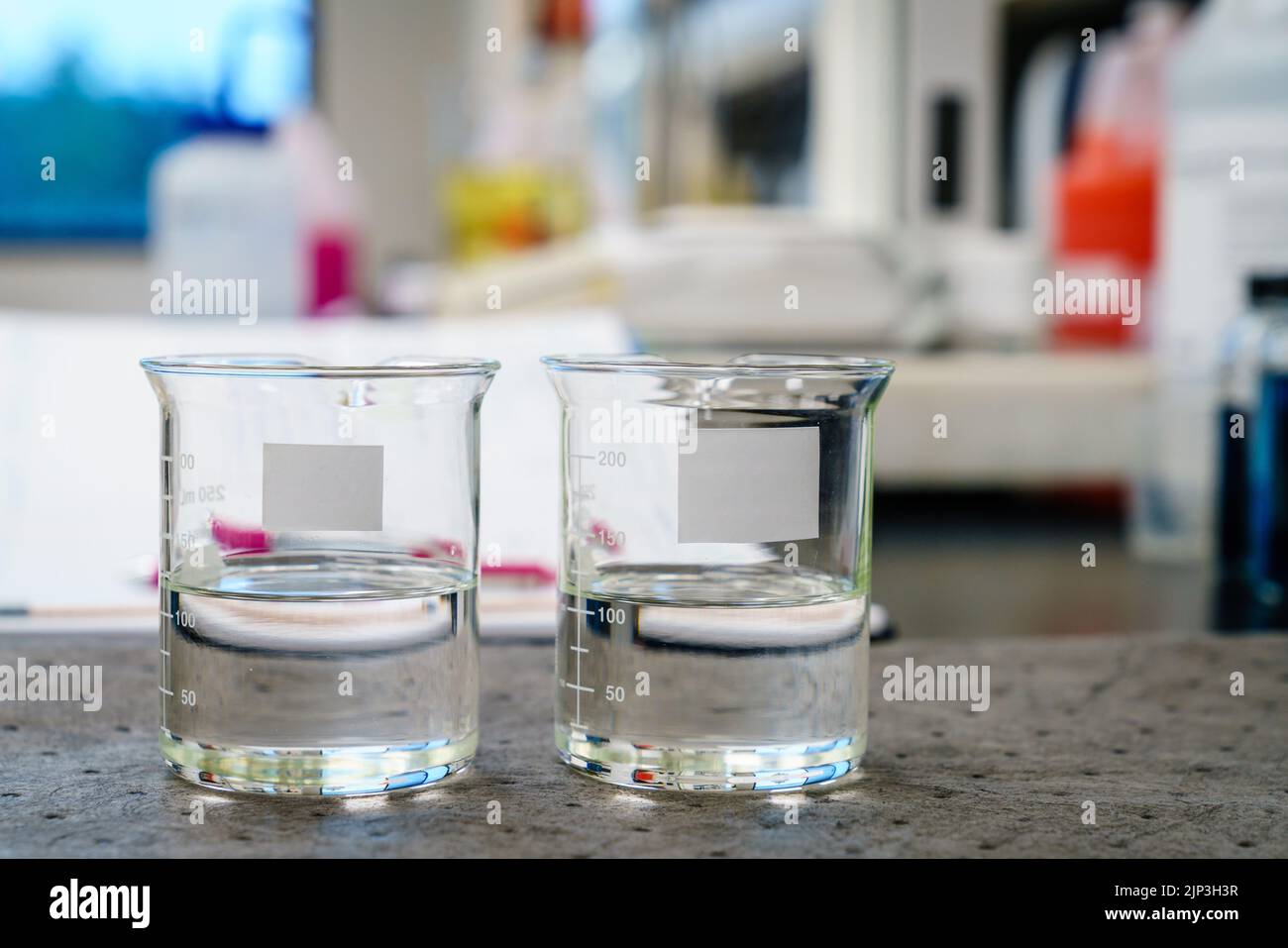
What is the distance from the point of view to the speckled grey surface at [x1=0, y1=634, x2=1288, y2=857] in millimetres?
431

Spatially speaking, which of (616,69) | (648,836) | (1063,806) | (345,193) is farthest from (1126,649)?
(616,69)

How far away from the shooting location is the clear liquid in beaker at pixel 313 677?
0.47 meters

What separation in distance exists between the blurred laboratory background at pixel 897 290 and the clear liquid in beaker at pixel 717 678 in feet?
0.44

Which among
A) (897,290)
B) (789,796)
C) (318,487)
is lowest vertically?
(789,796)

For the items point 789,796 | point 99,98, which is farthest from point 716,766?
point 99,98

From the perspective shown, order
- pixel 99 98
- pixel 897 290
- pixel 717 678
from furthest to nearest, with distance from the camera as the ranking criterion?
pixel 99 98
pixel 897 290
pixel 717 678

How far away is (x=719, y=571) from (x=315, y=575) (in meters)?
0.14

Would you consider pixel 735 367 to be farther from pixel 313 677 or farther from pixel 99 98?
pixel 99 98

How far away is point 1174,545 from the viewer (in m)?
1.16

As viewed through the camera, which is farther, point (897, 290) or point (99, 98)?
point (99, 98)

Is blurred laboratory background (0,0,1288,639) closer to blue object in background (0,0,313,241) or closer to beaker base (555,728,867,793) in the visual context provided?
beaker base (555,728,867,793)

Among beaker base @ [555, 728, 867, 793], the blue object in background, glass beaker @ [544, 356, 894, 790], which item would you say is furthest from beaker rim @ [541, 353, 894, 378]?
the blue object in background

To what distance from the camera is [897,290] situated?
4.86 ft

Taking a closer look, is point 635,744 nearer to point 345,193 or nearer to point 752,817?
point 752,817
